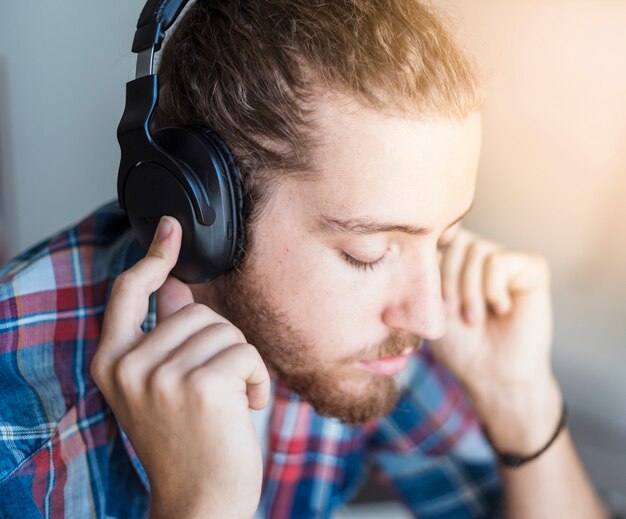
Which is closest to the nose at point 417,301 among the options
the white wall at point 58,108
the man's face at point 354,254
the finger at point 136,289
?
the man's face at point 354,254

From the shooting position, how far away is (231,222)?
2.84ft

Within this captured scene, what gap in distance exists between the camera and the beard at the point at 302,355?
976mm

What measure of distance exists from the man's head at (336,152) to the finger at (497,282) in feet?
0.92

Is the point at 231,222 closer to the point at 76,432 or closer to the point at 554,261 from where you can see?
the point at 76,432

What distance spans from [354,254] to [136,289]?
271 mm

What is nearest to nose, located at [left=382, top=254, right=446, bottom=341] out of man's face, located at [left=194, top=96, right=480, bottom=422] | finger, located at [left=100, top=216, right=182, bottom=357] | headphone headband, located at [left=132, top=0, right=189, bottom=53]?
man's face, located at [left=194, top=96, right=480, bottom=422]

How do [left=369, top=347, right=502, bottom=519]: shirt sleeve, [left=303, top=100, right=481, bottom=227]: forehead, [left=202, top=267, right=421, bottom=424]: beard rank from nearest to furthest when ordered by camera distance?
1. [left=303, top=100, right=481, bottom=227]: forehead
2. [left=202, top=267, right=421, bottom=424]: beard
3. [left=369, top=347, right=502, bottom=519]: shirt sleeve

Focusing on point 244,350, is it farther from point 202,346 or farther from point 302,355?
point 302,355

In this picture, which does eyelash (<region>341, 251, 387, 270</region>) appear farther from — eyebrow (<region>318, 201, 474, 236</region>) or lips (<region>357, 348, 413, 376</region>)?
lips (<region>357, 348, 413, 376</region>)

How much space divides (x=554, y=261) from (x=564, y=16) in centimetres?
46

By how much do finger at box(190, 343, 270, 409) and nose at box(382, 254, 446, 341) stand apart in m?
0.21

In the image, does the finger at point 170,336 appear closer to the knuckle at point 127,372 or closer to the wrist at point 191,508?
the knuckle at point 127,372

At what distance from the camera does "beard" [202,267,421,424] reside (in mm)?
976

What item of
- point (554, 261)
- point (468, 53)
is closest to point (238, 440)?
point (468, 53)
